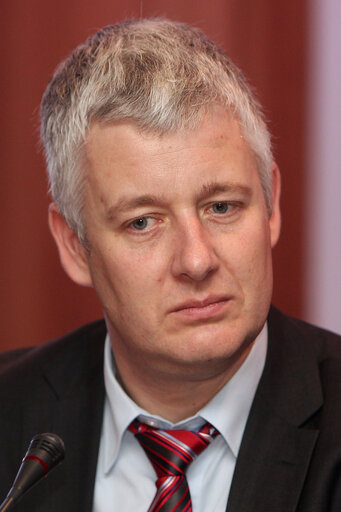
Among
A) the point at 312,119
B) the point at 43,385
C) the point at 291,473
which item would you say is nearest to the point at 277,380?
the point at 291,473

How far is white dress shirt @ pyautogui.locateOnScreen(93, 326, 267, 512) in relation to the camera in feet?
6.16

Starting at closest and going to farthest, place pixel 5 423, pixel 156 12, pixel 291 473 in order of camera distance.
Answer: pixel 291 473, pixel 5 423, pixel 156 12

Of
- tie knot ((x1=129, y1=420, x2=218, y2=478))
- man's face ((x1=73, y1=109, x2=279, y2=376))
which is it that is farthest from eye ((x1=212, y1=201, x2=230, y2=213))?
tie knot ((x1=129, y1=420, x2=218, y2=478))

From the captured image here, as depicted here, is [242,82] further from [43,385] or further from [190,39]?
[43,385]

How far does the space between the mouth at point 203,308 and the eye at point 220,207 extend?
0.65 ft

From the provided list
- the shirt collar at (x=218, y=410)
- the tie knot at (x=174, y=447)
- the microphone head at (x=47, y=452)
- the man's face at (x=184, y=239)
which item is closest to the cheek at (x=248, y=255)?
the man's face at (x=184, y=239)

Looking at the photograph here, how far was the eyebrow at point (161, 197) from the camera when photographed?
176 centimetres

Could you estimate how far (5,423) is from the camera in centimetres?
211

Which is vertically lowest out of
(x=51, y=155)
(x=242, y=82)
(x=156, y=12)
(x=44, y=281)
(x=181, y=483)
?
(x=181, y=483)

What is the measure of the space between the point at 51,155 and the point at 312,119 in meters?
Answer: 0.95

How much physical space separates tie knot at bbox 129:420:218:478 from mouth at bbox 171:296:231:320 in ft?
1.06

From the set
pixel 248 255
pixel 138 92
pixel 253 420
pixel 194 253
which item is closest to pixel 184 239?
pixel 194 253

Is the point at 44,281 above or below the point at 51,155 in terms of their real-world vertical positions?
below

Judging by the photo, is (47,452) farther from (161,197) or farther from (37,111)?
(37,111)
